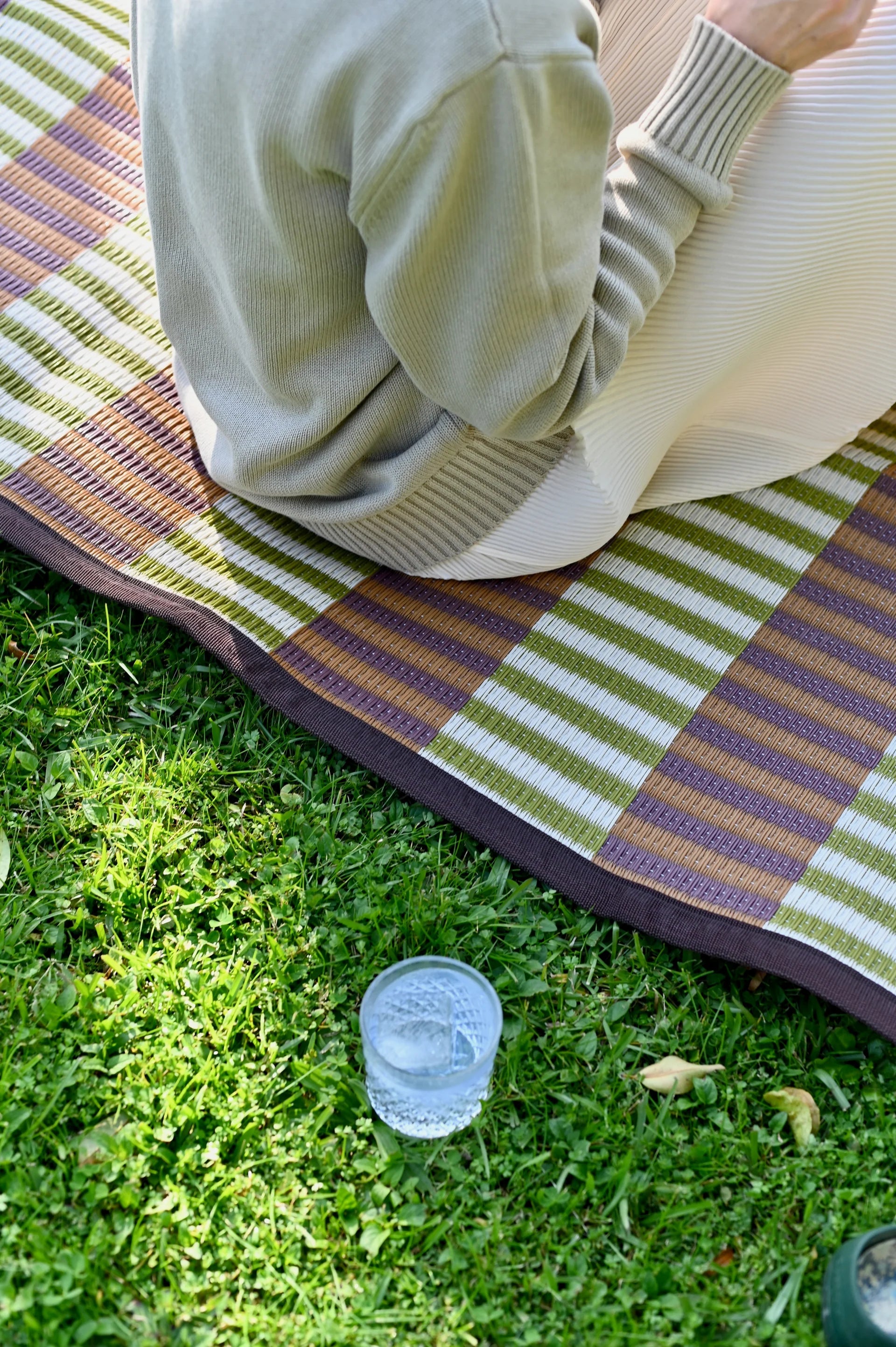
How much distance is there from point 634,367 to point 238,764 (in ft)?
2.39

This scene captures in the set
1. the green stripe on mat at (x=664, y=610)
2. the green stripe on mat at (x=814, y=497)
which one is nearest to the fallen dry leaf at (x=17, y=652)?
the green stripe on mat at (x=664, y=610)

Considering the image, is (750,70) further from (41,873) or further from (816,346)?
(41,873)

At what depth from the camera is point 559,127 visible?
1198mm

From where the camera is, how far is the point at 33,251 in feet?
7.36

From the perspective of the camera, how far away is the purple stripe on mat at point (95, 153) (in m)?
2.33

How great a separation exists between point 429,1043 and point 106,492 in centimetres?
104

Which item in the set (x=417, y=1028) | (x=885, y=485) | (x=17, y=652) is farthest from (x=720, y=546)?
(x=17, y=652)

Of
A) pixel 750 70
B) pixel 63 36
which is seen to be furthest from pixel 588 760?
pixel 63 36

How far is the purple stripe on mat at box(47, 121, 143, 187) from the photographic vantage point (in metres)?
2.33

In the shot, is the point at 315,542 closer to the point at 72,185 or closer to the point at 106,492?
the point at 106,492

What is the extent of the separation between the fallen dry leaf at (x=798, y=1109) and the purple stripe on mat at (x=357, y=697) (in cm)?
61

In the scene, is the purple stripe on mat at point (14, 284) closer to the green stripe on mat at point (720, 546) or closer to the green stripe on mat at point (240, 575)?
the green stripe on mat at point (240, 575)

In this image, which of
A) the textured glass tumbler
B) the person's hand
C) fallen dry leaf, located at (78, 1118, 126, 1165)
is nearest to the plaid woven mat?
the textured glass tumbler

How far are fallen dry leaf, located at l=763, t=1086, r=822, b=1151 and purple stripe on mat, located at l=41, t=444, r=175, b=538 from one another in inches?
45.7
